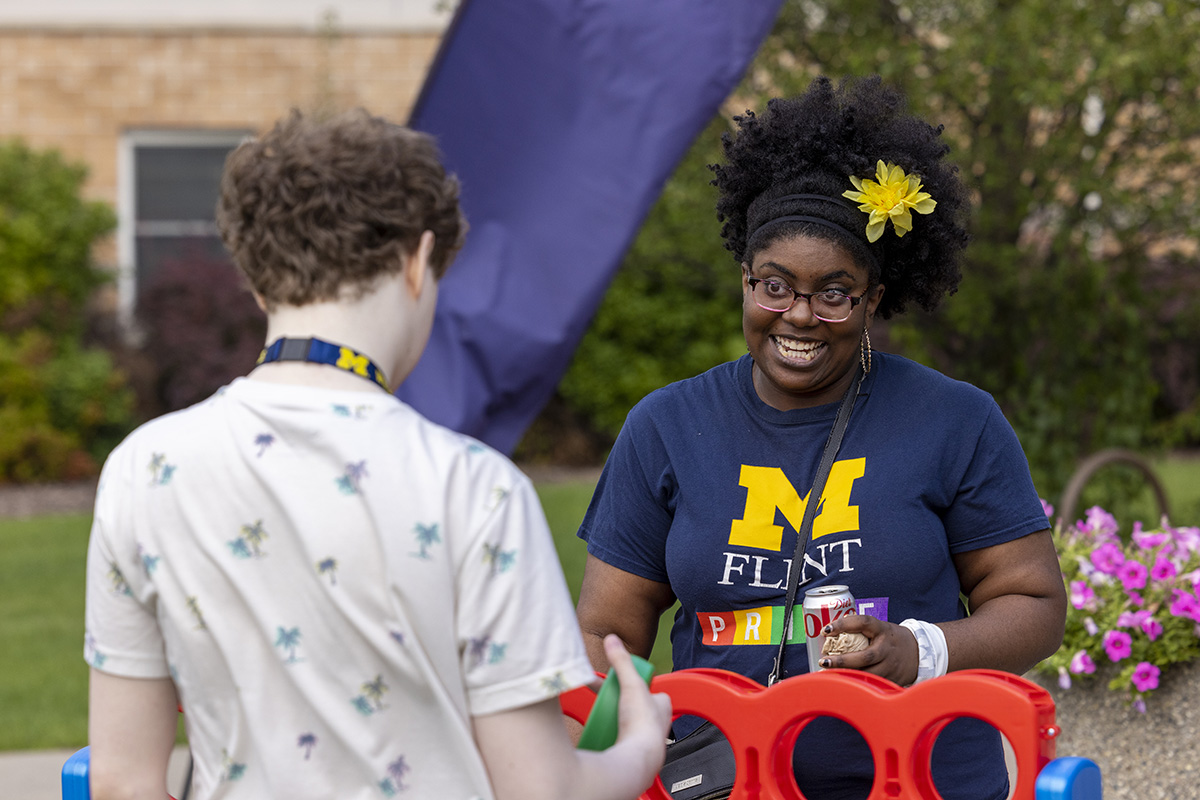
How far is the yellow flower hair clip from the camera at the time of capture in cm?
243

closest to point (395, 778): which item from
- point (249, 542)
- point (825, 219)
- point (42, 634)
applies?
point (249, 542)

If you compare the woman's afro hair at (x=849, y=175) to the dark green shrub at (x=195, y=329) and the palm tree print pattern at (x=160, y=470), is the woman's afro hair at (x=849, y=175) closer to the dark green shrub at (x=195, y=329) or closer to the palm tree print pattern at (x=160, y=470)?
the palm tree print pattern at (x=160, y=470)

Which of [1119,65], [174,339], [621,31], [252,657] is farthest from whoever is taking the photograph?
[174,339]

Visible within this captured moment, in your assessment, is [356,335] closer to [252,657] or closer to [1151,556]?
[252,657]

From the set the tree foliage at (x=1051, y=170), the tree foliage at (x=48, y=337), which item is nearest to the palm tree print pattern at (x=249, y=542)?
the tree foliage at (x=1051, y=170)

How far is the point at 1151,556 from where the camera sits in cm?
381

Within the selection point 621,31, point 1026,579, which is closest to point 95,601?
point 1026,579

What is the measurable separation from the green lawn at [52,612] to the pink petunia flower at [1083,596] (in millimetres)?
2485

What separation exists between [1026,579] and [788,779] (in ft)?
1.81

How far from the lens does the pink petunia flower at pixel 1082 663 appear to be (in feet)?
12.3

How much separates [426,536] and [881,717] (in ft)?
3.22

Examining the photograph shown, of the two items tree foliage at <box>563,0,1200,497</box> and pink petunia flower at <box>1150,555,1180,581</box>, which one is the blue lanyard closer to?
pink petunia flower at <box>1150,555,1180,581</box>

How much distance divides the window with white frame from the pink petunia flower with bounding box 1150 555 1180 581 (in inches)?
503

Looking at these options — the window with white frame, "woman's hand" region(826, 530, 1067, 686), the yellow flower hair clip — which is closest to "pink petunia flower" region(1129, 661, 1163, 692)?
"woman's hand" region(826, 530, 1067, 686)
